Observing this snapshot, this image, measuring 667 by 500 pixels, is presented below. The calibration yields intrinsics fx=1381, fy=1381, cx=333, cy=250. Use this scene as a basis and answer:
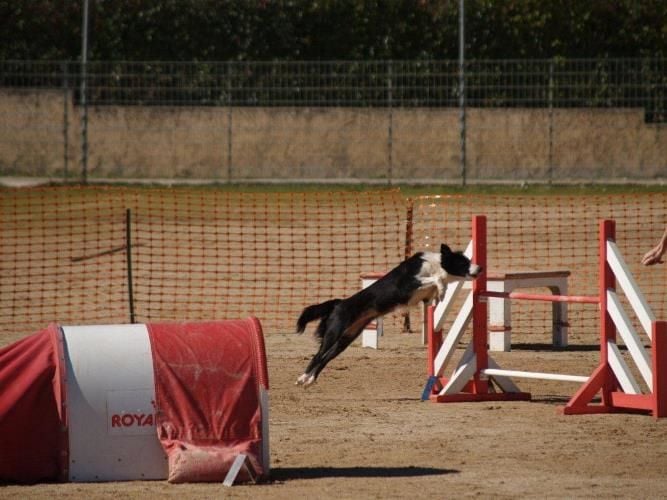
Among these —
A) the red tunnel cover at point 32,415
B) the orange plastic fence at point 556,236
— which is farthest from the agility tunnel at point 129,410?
the orange plastic fence at point 556,236

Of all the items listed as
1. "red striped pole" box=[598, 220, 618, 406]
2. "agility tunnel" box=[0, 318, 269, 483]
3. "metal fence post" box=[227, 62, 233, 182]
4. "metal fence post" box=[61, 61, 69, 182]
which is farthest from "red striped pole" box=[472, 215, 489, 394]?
"metal fence post" box=[61, 61, 69, 182]

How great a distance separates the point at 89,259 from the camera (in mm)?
17266

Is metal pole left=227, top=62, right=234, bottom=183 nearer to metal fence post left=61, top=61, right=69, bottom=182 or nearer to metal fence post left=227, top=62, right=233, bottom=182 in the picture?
metal fence post left=227, top=62, right=233, bottom=182

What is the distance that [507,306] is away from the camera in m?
12.0

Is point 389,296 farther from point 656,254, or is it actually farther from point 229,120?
point 229,120

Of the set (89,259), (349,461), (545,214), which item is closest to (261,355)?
(349,461)

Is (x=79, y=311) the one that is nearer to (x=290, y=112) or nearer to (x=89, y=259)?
(x=89, y=259)

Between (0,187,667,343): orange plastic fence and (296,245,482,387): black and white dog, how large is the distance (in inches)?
144

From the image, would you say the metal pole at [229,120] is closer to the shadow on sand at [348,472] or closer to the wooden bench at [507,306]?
the wooden bench at [507,306]

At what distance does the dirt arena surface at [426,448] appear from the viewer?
6.96 meters

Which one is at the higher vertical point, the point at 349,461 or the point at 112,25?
the point at 112,25

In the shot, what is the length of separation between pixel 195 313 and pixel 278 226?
421 centimetres

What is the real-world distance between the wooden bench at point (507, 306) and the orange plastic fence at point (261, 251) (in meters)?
0.66

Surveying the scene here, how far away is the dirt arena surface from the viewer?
696cm
